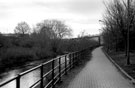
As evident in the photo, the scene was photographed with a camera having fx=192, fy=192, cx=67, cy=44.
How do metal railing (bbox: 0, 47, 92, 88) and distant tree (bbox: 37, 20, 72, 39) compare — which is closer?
metal railing (bbox: 0, 47, 92, 88)

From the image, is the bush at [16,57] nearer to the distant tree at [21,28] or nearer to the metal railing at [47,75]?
the metal railing at [47,75]

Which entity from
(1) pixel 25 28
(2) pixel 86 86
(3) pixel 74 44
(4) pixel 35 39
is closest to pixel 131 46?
(3) pixel 74 44

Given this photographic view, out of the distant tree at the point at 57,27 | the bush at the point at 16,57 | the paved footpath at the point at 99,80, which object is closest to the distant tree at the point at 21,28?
the distant tree at the point at 57,27

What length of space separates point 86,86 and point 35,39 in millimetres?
52081

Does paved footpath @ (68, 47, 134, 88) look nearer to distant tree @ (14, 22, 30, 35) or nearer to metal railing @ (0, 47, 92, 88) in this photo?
metal railing @ (0, 47, 92, 88)

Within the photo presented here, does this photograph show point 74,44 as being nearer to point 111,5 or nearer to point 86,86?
point 111,5

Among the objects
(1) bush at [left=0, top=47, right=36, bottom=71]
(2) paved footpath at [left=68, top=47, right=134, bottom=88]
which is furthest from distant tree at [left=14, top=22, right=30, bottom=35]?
(2) paved footpath at [left=68, top=47, right=134, bottom=88]

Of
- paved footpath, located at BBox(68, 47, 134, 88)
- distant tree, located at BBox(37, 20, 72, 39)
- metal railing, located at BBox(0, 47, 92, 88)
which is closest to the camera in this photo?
metal railing, located at BBox(0, 47, 92, 88)

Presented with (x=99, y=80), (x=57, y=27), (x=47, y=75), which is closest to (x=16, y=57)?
(x=99, y=80)

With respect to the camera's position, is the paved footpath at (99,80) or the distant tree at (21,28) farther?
the distant tree at (21,28)

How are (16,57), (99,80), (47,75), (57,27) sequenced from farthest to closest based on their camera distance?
1. (57,27)
2. (16,57)
3. (99,80)
4. (47,75)

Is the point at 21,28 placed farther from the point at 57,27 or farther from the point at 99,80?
the point at 99,80

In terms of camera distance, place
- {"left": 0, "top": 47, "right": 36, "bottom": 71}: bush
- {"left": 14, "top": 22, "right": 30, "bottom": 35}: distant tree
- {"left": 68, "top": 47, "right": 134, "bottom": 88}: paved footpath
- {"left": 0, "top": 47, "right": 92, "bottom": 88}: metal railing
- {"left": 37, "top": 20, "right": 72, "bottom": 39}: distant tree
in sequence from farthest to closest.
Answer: {"left": 14, "top": 22, "right": 30, "bottom": 35}: distant tree, {"left": 37, "top": 20, "right": 72, "bottom": 39}: distant tree, {"left": 0, "top": 47, "right": 36, "bottom": 71}: bush, {"left": 68, "top": 47, "right": 134, "bottom": 88}: paved footpath, {"left": 0, "top": 47, "right": 92, "bottom": 88}: metal railing

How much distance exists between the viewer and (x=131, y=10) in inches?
806
